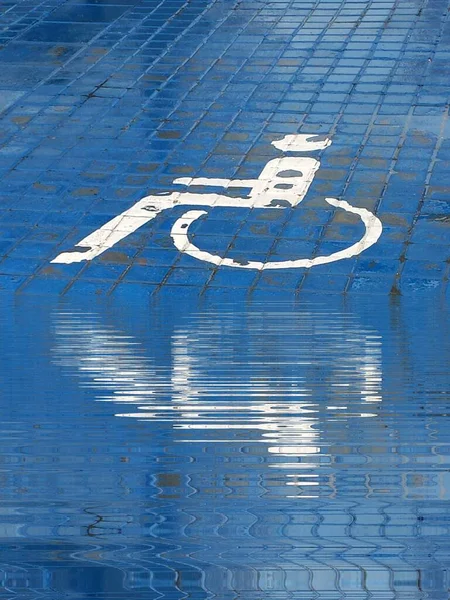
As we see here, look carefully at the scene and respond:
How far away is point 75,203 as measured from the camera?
5.54m

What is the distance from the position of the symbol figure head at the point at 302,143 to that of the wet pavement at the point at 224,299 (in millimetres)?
17

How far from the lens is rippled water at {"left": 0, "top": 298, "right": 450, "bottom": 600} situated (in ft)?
6.42

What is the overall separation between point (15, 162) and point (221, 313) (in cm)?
206

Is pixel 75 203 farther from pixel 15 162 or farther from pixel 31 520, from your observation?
pixel 31 520

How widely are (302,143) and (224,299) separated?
1715mm

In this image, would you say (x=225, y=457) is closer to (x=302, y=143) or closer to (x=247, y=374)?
(x=247, y=374)

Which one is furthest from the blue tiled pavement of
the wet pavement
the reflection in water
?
the reflection in water

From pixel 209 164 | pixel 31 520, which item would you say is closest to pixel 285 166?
pixel 209 164

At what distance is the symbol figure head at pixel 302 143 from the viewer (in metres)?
Answer: 6.04

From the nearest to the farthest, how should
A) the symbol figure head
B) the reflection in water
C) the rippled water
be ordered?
the rippled water → the reflection in water → the symbol figure head

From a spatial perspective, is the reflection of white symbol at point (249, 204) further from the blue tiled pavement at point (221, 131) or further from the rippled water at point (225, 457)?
the rippled water at point (225, 457)

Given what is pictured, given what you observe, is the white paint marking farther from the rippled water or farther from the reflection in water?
the rippled water

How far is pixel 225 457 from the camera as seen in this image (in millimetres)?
2604

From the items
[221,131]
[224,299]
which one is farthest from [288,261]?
[221,131]
